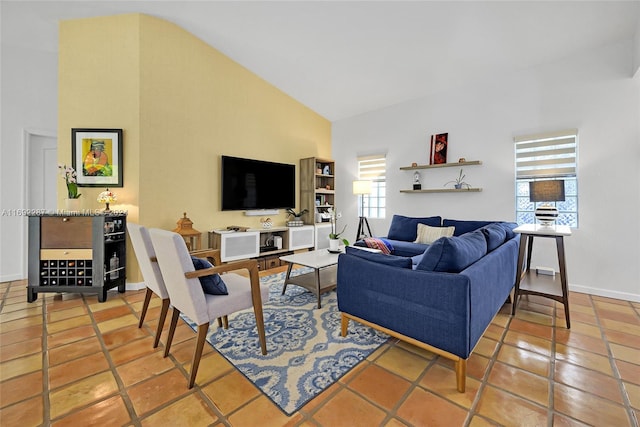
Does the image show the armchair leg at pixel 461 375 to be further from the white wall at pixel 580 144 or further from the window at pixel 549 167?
the white wall at pixel 580 144

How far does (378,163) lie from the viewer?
534cm

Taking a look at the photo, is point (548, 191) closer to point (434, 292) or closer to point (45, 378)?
point (434, 292)

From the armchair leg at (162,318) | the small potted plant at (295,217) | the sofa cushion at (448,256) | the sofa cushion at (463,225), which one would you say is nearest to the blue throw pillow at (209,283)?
the armchair leg at (162,318)

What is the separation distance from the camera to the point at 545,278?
9.89ft

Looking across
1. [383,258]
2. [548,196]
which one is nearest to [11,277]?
[383,258]

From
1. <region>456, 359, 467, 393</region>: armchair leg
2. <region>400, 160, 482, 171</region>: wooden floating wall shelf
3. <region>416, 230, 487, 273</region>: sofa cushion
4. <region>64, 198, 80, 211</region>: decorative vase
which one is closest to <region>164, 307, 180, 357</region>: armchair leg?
<region>416, 230, 487, 273</region>: sofa cushion

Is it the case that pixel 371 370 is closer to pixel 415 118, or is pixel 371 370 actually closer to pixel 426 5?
pixel 426 5

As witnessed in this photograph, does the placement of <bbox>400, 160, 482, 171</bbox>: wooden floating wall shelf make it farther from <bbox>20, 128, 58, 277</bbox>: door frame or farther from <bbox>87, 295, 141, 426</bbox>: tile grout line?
<bbox>20, 128, 58, 277</bbox>: door frame

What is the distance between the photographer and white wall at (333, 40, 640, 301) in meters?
3.17

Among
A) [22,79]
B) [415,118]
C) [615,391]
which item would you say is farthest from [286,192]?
[615,391]

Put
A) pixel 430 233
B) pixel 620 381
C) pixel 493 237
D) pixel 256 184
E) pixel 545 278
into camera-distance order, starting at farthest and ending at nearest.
A: pixel 256 184
pixel 430 233
pixel 545 278
pixel 493 237
pixel 620 381

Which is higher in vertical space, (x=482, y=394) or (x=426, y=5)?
(x=426, y=5)

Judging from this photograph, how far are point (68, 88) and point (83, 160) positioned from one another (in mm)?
867

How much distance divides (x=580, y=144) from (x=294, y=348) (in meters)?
4.08
